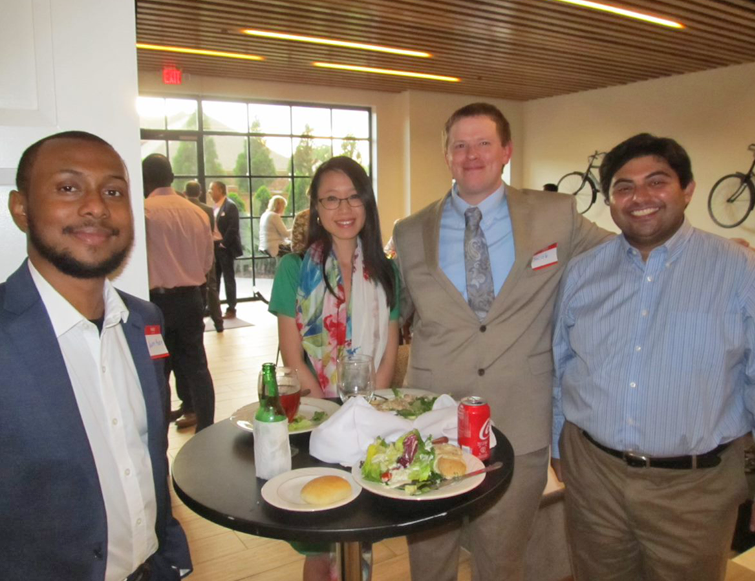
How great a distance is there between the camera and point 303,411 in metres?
1.76

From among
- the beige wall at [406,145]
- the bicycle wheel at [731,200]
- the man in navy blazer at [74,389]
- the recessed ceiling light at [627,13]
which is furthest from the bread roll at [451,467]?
the beige wall at [406,145]

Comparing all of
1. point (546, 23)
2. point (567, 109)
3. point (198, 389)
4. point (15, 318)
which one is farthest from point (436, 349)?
point (567, 109)

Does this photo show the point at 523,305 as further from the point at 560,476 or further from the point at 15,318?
the point at 15,318

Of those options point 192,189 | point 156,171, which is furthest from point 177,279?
point 192,189

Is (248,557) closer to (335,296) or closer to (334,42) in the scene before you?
(335,296)

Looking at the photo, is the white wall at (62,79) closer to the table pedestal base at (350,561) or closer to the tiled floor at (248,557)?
the table pedestal base at (350,561)

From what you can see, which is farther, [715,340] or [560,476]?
[560,476]

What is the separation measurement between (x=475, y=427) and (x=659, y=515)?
31.0 inches

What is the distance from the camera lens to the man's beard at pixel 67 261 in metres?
1.21

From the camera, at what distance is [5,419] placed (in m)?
1.12

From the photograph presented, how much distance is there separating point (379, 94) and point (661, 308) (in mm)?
10484

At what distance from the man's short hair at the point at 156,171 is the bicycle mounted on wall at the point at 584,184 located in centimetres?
864

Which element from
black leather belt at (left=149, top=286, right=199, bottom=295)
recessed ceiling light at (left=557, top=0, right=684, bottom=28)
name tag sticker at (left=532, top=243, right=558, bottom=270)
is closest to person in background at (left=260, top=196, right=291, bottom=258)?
recessed ceiling light at (left=557, top=0, right=684, bottom=28)

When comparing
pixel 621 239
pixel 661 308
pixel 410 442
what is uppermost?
pixel 621 239
